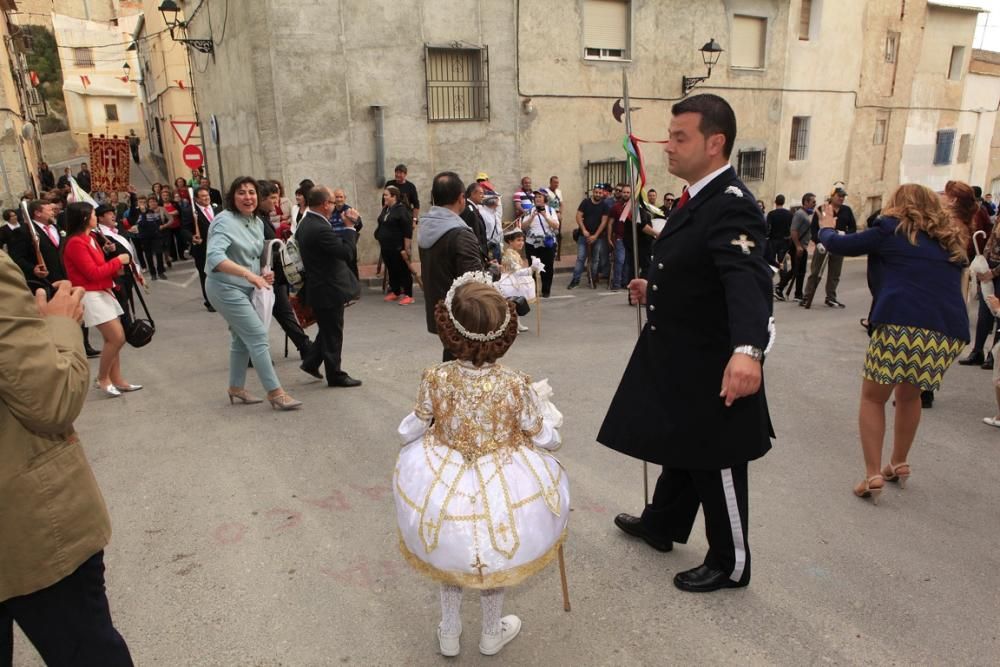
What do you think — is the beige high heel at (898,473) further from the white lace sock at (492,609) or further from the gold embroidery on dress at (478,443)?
the white lace sock at (492,609)

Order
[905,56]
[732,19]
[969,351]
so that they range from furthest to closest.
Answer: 1. [905,56]
2. [732,19]
3. [969,351]

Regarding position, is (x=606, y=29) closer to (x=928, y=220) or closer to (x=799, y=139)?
(x=799, y=139)

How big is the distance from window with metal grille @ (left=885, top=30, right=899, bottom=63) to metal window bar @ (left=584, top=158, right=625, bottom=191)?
35.6 ft

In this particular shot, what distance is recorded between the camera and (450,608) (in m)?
2.65

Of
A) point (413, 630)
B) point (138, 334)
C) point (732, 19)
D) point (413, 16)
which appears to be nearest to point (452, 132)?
point (413, 16)

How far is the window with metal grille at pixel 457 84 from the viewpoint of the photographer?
1350cm

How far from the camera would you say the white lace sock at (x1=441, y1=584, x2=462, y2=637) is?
2.63 metres

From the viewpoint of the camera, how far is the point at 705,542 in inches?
139

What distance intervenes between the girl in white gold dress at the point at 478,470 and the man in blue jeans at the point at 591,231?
985cm

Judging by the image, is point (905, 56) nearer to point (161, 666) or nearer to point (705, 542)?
point (705, 542)

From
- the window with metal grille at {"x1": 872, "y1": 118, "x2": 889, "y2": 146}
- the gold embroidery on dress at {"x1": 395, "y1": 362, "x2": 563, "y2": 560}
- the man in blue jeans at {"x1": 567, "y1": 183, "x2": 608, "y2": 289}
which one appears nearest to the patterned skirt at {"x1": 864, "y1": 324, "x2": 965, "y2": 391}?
the gold embroidery on dress at {"x1": 395, "y1": 362, "x2": 563, "y2": 560}

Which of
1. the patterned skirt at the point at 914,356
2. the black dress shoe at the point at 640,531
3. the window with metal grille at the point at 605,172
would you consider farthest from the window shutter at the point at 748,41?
the black dress shoe at the point at 640,531

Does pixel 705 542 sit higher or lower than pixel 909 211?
lower

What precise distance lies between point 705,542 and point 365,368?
416 centimetres
